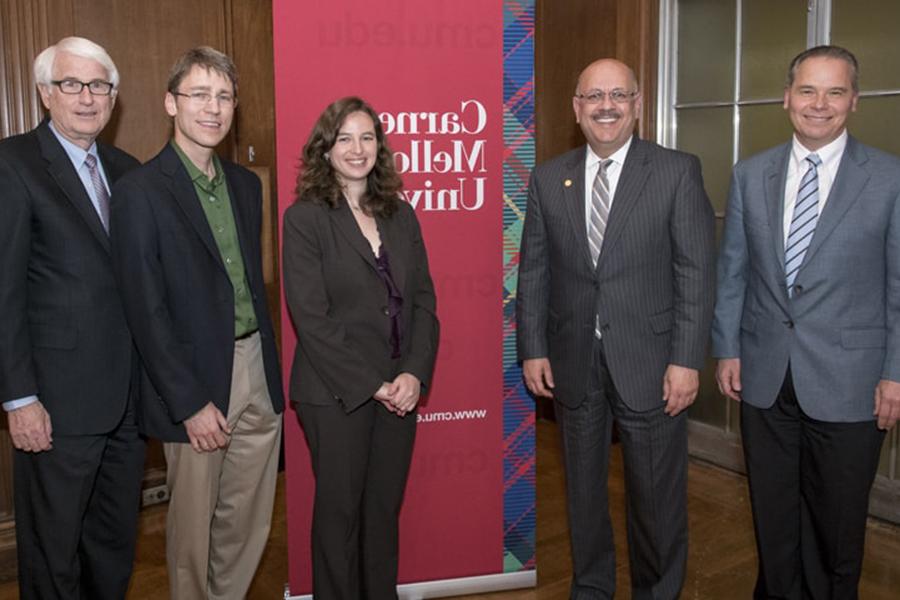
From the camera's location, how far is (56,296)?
7.11ft

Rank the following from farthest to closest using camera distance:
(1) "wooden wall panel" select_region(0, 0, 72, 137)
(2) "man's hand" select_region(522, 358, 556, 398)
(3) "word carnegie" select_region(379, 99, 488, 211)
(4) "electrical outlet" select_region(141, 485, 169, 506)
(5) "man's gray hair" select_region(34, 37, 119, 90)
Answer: (4) "electrical outlet" select_region(141, 485, 169, 506) → (1) "wooden wall panel" select_region(0, 0, 72, 137) → (3) "word carnegie" select_region(379, 99, 488, 211) → (2) "man's hand" select_region(522, 358, 556, 398) → (5) "man's gray hair" select_region(34, 37, 119, 90)

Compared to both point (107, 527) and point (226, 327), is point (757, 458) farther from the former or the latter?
point (107, 527)

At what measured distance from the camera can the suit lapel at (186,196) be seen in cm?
221

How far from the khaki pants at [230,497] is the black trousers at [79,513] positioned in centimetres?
17

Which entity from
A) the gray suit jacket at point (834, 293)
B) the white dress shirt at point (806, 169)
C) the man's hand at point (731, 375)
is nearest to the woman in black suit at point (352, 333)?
the man's hand at point (731, 375)

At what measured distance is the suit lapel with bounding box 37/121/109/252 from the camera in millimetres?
2197

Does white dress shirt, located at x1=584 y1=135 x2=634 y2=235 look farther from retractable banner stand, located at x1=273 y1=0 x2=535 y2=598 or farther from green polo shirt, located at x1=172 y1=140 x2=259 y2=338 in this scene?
green polo shirt, located at x1=172 y1=140 x2=259 y2=338

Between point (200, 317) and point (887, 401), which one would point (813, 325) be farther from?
point (200, 317)

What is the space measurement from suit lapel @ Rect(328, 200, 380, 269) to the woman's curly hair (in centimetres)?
3

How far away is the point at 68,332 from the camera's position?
2.19 meters

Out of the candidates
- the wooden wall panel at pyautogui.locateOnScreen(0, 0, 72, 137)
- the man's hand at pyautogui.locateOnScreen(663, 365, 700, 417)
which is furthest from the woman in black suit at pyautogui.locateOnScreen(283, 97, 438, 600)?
the wooden wall panel at pyautogui.locateOnScreen(0, 0, 72, 137)

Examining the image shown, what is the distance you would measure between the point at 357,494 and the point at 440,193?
105 cm

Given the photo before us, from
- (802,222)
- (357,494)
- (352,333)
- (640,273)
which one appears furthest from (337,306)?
(802,222)

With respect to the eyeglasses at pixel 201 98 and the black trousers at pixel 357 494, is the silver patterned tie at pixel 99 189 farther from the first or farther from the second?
the black trousers at pixel 357 494
